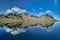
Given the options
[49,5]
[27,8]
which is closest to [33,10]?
[27,8]

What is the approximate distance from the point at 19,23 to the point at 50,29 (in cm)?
40

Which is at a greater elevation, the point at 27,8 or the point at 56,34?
the point at 27,8

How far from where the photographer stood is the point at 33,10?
7.34 ft

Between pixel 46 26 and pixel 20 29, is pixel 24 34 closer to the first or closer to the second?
pixel 20 29

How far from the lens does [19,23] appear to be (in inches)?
87.7

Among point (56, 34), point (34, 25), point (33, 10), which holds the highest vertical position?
point (33, 10)

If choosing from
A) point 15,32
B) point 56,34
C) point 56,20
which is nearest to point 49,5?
point 56,20

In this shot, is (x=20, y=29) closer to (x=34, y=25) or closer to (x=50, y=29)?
(x=34, y=25)

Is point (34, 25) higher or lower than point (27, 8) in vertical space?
lower

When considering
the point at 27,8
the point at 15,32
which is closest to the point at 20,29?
the point at 15,32

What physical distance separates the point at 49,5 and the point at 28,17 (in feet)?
1.02

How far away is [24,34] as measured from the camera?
2.23 metres

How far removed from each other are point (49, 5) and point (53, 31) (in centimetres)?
34

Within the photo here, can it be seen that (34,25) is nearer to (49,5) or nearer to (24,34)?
(24,34)
